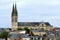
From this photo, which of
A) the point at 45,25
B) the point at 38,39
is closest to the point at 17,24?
the point at 45,25

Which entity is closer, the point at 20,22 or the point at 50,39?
the point at 50,39

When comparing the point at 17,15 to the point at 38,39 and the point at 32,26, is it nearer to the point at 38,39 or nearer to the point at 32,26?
the point at 32,26

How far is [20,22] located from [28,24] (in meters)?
3.56

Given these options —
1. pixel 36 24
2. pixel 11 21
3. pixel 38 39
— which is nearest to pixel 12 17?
pixel 11 21

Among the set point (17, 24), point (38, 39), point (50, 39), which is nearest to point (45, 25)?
point (17, 24)

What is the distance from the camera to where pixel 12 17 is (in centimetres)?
14888

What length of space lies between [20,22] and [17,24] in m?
2.88

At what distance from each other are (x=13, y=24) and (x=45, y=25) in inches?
594

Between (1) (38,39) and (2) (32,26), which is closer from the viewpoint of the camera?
(1) (38,39)

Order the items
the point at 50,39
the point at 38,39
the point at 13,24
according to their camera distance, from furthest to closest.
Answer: the point at 13,24 → the point at 38,39 → the point at 50,39

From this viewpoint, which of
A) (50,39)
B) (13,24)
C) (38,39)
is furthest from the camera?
(13,24)

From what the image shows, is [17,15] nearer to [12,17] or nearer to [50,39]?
[12,17]

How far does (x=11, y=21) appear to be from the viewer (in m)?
149

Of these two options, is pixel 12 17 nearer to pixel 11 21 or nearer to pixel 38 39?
pixel 11 21
